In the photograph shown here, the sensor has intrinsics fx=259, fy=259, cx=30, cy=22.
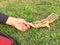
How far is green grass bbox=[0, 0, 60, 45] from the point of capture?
3.93m

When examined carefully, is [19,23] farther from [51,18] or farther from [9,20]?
[51,18]

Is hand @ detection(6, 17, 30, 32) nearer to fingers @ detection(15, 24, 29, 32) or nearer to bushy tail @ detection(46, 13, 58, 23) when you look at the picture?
fingers @ detection(15, 24, 29, 32)

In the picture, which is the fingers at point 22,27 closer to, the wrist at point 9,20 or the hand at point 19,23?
the hand at point 19,23

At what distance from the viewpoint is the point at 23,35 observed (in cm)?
404

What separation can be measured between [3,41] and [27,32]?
53 cm

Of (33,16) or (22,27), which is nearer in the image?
(22,27)

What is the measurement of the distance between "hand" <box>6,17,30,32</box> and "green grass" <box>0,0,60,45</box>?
0.08m

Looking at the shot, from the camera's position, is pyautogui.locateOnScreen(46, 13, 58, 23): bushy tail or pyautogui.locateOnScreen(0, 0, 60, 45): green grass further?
pyautogui.locateOnScreen(46, 13, 58, 23): bushy tail

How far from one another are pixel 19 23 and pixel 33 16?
0.48 metres

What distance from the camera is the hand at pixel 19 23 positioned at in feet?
13.2

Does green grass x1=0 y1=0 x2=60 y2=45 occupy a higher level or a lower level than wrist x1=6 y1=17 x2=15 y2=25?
lower

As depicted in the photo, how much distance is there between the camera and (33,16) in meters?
4.43

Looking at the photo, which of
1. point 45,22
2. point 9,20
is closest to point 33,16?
point 45,22

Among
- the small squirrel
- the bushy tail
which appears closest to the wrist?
the small squirrel
